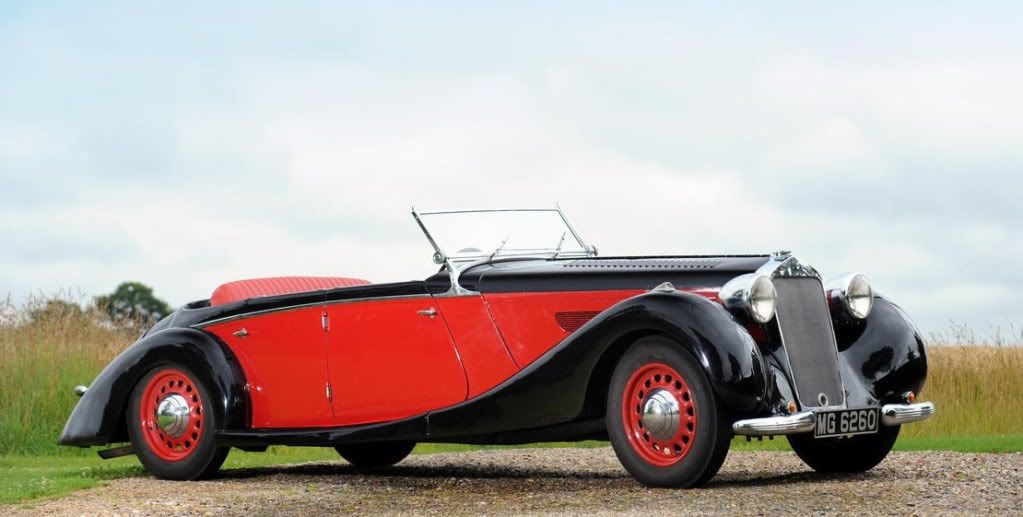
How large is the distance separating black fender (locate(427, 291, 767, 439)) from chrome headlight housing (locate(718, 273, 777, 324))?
0.93ft

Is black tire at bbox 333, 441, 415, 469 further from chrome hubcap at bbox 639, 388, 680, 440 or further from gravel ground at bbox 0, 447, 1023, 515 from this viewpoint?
chrome hubcap at bbox 639, 388, 680, 440

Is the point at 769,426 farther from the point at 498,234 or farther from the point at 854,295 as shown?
the point at 498,234

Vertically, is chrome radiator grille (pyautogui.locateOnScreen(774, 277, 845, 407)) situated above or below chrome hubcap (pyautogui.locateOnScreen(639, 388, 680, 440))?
above

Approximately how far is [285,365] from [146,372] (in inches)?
49.4

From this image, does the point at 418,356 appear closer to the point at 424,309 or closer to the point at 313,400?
the point at 424,309

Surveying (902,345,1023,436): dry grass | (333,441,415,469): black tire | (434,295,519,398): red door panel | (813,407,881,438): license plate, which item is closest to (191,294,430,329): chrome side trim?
(434,295,519,398): red door panel

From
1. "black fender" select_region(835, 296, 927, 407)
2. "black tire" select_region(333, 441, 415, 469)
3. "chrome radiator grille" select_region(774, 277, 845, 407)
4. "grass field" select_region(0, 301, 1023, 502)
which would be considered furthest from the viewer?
"grass field" select_region(0, 301, 1023, 502)

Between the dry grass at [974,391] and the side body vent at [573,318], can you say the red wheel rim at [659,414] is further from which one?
the dry grass at [974,391]

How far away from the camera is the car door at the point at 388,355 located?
802 centimetres

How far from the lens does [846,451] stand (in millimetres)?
8281

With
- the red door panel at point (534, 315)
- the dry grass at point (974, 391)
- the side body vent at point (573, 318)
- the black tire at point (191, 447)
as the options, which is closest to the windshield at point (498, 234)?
the red door panel at point (534, 315)

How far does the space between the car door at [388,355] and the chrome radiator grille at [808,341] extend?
6.72ft

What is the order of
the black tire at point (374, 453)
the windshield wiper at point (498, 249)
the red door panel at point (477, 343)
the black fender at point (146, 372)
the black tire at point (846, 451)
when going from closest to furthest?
the red door panel at point (477, 343) → the black tire at point (846, 451) → the windshield wiper at point (498, 249) → the black fender at point (146, 372) → the black tire at point (374, 453)

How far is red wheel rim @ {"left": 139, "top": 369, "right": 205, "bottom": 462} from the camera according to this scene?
9203mm
